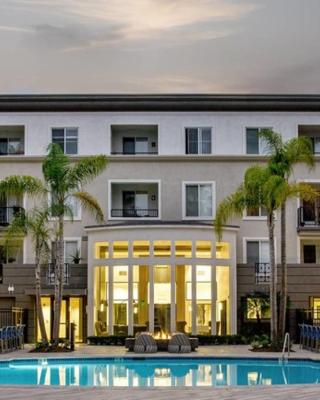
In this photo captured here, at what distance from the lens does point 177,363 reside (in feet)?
87.6

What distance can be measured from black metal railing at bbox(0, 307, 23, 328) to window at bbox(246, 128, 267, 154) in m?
13.3

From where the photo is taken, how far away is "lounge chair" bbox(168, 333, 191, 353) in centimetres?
2944

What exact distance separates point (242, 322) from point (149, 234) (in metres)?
5.39

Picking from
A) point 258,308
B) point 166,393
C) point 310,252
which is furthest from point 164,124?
point 166,393

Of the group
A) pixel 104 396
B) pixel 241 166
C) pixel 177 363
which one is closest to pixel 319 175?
pixel 241 166

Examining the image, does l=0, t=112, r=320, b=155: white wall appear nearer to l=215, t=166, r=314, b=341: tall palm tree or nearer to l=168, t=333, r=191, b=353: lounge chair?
l=215, t=166, r=314, b=341: tall palm tree

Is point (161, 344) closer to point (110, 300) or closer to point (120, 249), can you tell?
point (110, 300)

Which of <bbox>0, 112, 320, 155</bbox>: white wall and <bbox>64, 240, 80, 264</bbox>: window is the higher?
<bbox>0, 112, 320, 155</bbox>: white wall

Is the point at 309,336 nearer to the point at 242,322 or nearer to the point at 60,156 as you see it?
the point at 242,322

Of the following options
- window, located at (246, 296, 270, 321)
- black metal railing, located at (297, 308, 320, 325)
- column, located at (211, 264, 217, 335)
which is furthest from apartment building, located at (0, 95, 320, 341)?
column, located at (211, 264, 217, 335)

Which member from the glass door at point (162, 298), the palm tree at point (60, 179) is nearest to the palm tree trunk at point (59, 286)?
the palm tree at point (60, 179)

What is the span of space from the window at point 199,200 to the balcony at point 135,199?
1591mm

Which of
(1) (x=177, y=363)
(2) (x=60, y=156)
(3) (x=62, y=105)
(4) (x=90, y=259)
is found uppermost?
(3) (x=62, y=105)

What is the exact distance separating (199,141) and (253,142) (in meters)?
2.60
